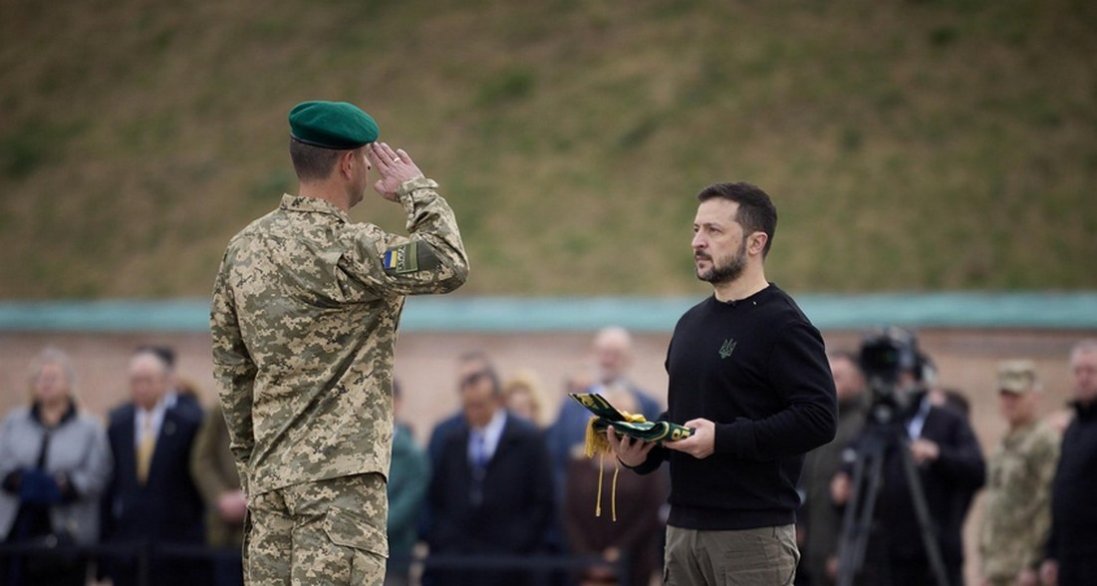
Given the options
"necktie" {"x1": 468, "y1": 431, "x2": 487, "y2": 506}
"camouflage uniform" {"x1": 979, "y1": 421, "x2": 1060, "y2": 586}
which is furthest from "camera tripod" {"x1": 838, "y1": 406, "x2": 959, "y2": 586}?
"necktie" {"x1": 468, "y1": 431, "x2": 487, "y2": 506}

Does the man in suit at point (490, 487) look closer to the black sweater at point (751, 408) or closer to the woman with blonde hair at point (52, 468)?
the woman with blonde hair at point (52, 468)

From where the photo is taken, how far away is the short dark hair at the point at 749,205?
498cm

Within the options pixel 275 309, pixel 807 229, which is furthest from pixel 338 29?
pixel 275 309

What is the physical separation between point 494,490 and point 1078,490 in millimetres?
3518

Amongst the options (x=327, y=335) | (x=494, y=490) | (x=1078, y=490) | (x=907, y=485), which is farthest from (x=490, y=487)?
(x=327, y=335)

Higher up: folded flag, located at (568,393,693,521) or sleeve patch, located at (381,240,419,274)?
sleeve patch, located at (381,240,419,274)

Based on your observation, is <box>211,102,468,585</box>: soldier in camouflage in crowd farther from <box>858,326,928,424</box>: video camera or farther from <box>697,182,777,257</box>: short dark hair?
<box>858,326,928,424</box>: video camera

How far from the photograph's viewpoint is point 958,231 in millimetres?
17562

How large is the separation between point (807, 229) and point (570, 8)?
729 centimetres

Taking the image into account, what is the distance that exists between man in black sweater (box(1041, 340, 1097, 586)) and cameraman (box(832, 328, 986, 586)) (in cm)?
67

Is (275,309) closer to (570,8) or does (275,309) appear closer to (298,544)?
(298,544)

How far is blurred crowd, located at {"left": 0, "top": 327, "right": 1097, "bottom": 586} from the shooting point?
919 centimetres

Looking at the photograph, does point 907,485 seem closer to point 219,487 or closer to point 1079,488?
point 1079,488

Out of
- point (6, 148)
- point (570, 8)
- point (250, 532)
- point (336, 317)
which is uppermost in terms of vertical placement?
point (570, 8)
